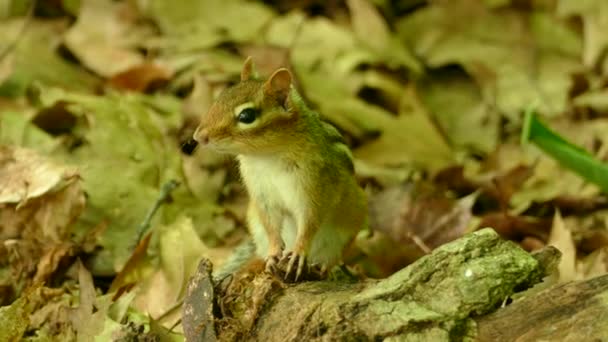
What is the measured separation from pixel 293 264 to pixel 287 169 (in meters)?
0.47

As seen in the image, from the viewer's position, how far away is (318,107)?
715cm

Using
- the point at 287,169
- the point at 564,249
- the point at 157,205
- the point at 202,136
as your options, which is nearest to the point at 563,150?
the point at 564,249

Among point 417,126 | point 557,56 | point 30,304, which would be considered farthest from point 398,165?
point 30,304

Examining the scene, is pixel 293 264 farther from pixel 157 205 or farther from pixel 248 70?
pixel 157 205

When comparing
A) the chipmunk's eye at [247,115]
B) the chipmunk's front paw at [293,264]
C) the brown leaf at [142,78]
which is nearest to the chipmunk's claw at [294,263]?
the chipmunk's front paw at [293,264]

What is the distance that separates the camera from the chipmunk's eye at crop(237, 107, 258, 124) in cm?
404

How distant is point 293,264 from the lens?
3.94 meters

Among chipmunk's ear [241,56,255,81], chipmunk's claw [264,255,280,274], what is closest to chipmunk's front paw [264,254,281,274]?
chipmunk's claw [264,255,280,274]

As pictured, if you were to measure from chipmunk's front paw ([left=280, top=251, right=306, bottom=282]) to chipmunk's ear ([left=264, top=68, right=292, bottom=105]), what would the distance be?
630 mm

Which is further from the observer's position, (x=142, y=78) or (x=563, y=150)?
(x=142, y=78)

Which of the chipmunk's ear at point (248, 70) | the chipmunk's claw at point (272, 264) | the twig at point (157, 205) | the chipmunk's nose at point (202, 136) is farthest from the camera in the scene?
the twig at point (157, 205)

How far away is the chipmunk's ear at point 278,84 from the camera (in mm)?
4164

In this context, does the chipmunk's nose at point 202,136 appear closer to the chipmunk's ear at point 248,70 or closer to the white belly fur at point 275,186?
the white belly fur at point 275,186

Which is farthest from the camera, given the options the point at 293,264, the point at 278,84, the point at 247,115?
the point at 278,84
